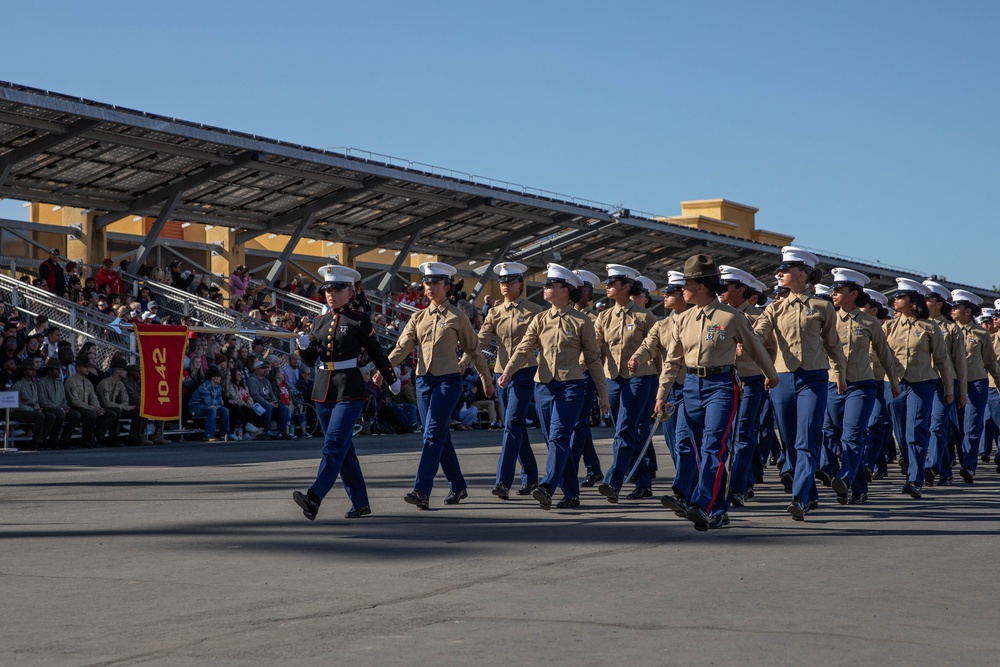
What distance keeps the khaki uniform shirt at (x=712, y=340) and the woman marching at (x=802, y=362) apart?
1021 millimetres

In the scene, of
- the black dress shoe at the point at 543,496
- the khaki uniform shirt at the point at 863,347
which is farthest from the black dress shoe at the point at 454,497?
the khaki uniform shirt at the point at 863,347

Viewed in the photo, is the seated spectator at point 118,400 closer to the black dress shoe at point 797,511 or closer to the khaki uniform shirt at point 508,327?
the khaki uniform shirt at point 508,327

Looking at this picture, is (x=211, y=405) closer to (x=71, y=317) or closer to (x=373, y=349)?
(x=71, y=317)

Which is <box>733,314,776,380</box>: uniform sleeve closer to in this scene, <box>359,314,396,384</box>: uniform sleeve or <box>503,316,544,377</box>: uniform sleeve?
<box>503,316,544,377</box>: uniform sleeve

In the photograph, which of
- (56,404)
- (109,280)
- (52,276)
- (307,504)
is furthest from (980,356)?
(109,280)

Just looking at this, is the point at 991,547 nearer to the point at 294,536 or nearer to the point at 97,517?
the point at 294,536

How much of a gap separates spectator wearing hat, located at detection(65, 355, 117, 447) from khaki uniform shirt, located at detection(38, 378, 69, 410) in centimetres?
16

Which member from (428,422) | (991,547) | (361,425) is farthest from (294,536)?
(361,425)

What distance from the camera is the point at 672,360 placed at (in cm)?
987

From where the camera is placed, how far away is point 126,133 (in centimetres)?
2480

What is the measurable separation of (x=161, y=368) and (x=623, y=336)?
35.1 ft

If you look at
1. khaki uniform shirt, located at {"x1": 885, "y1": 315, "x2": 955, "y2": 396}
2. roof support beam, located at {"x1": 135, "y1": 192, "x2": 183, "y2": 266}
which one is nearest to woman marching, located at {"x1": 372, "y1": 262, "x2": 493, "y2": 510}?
khaki uniform shirt, located at {"x1": 885, "y1": 315, "x2": 955, "y2": 396}

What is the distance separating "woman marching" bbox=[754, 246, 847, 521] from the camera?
33.9 feet

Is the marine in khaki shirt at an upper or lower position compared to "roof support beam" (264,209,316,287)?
lower
